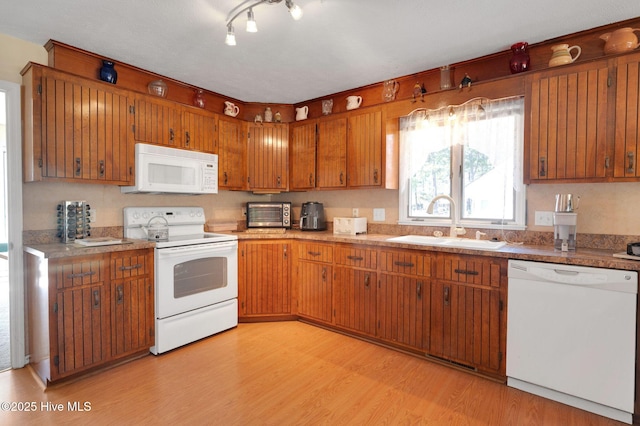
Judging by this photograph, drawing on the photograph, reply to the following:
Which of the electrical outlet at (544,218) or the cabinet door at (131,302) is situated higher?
the electrical outlet at (544,218)

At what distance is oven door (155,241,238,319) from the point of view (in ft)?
8.91

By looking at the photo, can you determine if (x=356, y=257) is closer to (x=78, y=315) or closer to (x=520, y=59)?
(x=520, y=59)

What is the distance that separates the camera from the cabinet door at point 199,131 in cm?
321

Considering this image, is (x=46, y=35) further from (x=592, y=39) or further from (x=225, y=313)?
(x=592, y=39)

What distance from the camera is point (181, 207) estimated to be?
341 cm

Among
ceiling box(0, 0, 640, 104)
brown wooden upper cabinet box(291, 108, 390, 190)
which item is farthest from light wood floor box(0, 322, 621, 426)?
ceiling box(0, 0, 640, 104)

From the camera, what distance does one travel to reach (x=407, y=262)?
2.69m

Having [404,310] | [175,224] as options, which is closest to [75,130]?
[175,224]

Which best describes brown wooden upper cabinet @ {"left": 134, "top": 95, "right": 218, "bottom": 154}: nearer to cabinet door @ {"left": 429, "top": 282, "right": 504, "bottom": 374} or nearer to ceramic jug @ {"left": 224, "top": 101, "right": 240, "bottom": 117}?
ceramic jug @ {"left": 224, "top": 101, "right": 240, "bottom": 117}

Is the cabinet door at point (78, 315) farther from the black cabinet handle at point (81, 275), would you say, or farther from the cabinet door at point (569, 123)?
the cabinet door at point (569, 123)

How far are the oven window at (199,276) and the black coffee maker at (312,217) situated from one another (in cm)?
99

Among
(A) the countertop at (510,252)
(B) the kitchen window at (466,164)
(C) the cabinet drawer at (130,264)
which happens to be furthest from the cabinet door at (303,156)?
(C) the cabinet drawer at (130,264)

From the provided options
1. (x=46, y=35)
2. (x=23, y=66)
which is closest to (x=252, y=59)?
(x=46, y=35)

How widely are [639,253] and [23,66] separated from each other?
4361mm
